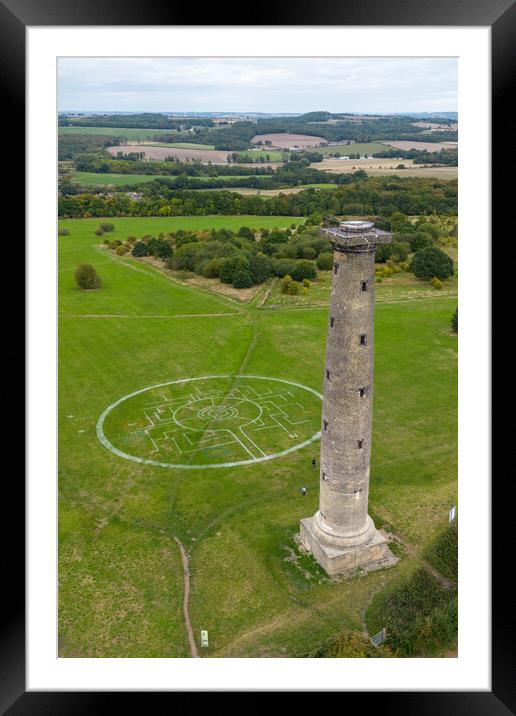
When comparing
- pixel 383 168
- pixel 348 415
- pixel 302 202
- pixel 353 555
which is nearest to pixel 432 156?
pixel 383 168

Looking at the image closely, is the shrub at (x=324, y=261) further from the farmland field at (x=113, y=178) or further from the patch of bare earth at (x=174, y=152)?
the patch of bare earth at (x=174, y=152)

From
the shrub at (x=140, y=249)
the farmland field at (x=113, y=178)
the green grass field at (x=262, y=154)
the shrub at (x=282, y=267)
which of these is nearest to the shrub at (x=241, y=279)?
the shrub at (x=282, y=267)

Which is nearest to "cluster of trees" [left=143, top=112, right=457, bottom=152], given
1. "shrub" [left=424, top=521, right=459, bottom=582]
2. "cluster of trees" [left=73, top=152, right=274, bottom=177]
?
"cluster of trees" [left=73, top=152, right=274, bottom=177]

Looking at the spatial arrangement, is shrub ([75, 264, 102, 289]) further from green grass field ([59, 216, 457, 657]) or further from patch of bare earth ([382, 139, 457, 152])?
patch of bare earth ([382, 139, 457, 152])

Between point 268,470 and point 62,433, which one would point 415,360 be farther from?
point 62,433

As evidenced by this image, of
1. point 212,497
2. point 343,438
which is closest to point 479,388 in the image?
point 343,438
